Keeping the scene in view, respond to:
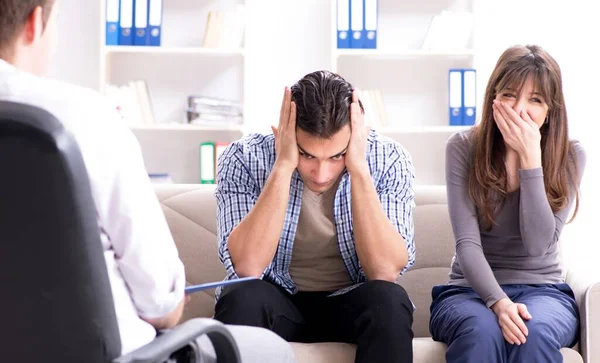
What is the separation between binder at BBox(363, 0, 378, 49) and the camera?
173 inches

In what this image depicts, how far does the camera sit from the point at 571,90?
4.20 m

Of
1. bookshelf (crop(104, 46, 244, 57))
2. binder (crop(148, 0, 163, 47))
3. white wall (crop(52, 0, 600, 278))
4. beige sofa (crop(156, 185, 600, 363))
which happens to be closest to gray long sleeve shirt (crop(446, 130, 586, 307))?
beige sofa (crop(156, 185, 600, 363))

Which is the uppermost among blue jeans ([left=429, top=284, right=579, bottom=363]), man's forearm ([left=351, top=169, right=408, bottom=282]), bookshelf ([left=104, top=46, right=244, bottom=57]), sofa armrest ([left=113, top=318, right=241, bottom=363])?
bookshelf ([left=104, top=46, right=244, bottom=57])

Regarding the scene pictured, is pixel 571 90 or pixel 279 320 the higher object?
pixel 571 90

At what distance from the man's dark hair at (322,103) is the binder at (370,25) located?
233 centimetres

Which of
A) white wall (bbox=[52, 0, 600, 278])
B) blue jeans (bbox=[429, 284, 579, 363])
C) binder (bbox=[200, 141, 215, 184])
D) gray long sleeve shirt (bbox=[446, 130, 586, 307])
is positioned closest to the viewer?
blue jeans (bbox=[429, 284, 579, 363])

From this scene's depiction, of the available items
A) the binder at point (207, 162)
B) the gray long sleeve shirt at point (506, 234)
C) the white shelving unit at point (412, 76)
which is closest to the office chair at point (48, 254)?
the gray long sleeve shirt at point (506, 234)

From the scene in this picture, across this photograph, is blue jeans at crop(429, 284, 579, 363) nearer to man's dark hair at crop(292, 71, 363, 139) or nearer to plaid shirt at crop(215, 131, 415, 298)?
plaid shirt at crop(215, 131, 415, 298)

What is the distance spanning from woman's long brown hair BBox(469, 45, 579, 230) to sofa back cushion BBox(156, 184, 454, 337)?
235 millimetres

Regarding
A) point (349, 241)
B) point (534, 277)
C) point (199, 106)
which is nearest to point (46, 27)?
point (349, 241)

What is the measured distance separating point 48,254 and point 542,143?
1624 millimetres

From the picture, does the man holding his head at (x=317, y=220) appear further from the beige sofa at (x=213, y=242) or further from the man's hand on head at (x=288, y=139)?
the beige sofa at (x=213, y=242)

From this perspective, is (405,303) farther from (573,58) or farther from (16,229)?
(573,58)

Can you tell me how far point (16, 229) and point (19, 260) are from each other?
1.5 inches
